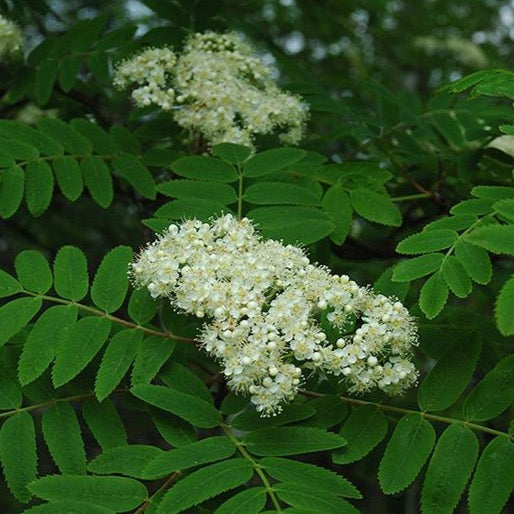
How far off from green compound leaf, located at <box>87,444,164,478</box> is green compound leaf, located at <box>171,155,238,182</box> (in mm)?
994

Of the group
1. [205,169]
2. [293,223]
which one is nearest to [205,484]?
[293,223]

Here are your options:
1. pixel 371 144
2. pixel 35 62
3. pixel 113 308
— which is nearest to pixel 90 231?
pixel 35 62

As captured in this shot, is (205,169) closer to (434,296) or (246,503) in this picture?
(434,296)

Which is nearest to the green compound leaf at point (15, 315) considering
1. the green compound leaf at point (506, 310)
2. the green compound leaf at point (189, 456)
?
the green compound leaf at point (189, 456)

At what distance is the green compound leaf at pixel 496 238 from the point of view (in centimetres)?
171

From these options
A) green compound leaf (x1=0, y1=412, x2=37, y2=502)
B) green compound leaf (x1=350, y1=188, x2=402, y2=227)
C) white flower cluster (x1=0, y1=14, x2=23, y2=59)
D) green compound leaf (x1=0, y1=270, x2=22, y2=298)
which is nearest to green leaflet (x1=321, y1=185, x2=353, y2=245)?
green compound leaf (x1=350, y1=188, x2=402, y2=227)

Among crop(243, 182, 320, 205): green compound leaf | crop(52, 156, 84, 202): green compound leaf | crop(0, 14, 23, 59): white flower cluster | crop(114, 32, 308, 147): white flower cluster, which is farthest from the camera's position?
crop(0, 14, 23, 59): white flower cluster

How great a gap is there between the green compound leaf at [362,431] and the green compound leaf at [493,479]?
0.27 meters

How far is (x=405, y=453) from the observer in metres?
1.94

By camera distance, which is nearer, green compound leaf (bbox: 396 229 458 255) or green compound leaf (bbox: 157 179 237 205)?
green compound leaf (bbox: 396 229 458 255)

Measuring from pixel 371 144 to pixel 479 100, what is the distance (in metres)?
0.71

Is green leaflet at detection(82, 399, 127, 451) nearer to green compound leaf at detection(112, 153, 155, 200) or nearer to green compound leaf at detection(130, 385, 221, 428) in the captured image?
green compound leaf at detection(130, 385, 221, 428)

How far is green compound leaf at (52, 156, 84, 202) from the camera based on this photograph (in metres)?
2.72

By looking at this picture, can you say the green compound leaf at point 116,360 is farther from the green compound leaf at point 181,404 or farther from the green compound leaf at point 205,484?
the green compound leaf at point 205,484
